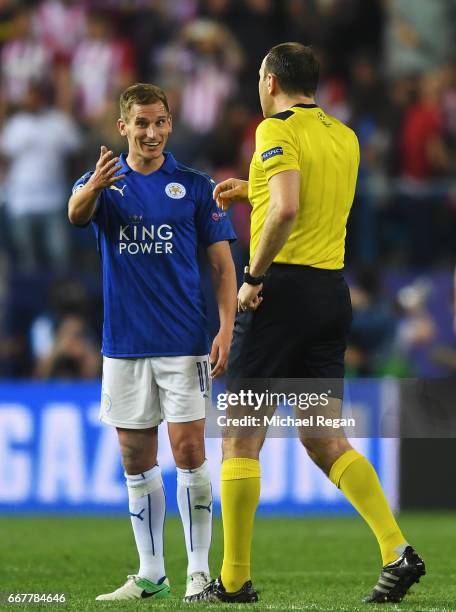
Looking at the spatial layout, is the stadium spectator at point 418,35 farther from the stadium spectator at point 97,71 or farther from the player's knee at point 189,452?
the player's knee at point 189,452

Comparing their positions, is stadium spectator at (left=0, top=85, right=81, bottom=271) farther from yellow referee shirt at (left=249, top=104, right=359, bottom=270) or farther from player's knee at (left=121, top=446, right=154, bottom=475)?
yellow referee shirt at (left=249, top=104, right=359, bottom=270)

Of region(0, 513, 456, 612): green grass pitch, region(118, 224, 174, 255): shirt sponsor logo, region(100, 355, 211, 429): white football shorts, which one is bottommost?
region(0, 513, 456, 612): green grass pitch

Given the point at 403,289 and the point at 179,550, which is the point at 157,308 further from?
the point at 403,289

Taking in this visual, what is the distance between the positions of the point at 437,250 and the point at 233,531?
793cm

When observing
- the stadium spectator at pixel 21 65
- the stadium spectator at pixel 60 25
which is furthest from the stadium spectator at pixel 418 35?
the stadium spectator at pixel 21 65

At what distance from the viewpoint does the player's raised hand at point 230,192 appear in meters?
6.10

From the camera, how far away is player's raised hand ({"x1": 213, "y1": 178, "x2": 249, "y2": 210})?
6.10 meters

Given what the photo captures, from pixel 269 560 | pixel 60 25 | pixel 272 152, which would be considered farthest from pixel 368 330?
pixel 272 152

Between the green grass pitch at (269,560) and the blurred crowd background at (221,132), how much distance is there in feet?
6.15

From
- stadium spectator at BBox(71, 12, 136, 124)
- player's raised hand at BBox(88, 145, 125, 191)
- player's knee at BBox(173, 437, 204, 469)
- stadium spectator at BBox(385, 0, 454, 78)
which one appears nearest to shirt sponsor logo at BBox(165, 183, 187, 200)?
player's raised hand at BBox(88, 145, 125, 191)

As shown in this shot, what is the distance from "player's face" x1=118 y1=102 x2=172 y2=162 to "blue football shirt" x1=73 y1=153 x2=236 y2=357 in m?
0.13

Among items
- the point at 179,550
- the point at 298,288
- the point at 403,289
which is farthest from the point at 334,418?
the point at 403,289

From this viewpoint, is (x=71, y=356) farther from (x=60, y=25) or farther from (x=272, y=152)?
(x=272, y=152)

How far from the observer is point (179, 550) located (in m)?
8.75
